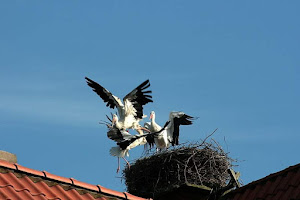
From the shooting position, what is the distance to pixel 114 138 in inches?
612

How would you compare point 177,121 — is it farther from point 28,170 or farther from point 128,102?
point 28,170

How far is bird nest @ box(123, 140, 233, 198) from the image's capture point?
45.3ft

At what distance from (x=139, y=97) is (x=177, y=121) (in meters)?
0.94

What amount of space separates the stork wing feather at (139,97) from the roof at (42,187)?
8.02m

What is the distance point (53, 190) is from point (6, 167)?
→ 494 mm

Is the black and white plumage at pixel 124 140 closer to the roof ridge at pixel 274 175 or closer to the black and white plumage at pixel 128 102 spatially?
the black and white plumage at pixel 128 102

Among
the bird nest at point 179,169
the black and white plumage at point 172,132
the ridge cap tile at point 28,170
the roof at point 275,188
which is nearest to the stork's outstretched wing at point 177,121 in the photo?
the black and white plumage at point 172,132

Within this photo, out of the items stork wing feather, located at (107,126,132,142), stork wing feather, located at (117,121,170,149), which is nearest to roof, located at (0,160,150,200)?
stork wing feather, located at (117,121,170,149)

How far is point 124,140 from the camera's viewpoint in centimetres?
1534

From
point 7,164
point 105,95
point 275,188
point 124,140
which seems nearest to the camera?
point 7,164

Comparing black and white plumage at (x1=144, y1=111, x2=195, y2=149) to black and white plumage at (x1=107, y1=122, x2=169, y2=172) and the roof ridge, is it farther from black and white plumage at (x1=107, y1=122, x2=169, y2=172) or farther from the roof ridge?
the roof ridge

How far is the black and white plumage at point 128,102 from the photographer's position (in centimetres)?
1584

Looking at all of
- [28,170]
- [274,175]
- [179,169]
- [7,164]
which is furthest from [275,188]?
[179,169]

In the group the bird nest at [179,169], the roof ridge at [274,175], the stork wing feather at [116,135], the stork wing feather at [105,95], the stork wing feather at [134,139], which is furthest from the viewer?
the stork wing feather at [105,95]
